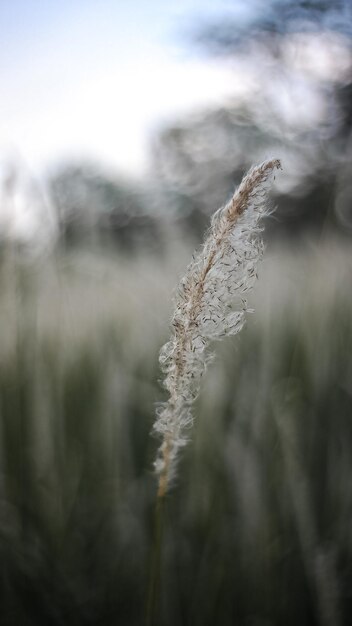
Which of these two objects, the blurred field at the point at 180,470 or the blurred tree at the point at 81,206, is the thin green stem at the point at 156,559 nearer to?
the blurred field at the point at 180,470

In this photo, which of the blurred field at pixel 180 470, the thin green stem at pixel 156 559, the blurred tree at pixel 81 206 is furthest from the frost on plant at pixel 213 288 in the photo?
the blurred tree at pixel 81 206

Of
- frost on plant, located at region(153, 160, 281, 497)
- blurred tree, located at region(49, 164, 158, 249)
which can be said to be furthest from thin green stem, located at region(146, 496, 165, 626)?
blurred tree, located at region(49, 164, 158, 249)

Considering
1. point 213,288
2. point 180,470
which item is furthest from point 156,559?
point 180,470

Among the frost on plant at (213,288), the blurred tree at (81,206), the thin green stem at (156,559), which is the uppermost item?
the blurred tree at (81,206)

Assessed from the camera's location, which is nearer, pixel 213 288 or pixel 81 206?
pixel 213 288

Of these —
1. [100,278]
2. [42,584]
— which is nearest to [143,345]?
[100,278]

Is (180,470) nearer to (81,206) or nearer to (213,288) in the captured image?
(81,206)

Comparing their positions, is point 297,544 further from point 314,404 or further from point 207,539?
point 314,404
